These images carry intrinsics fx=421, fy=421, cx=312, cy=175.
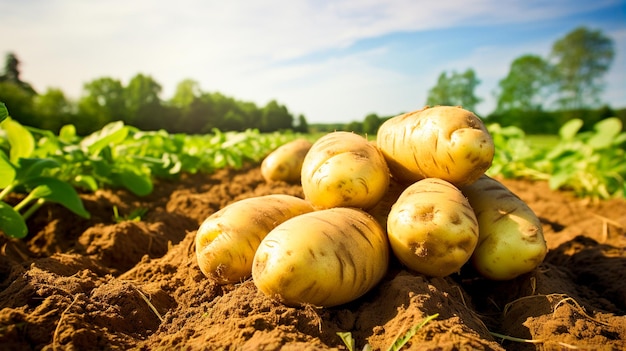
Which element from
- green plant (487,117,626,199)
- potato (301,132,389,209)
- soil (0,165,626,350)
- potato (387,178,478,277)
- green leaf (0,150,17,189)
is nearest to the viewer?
soil (0,165,626,350)

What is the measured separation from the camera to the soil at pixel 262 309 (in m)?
1.56

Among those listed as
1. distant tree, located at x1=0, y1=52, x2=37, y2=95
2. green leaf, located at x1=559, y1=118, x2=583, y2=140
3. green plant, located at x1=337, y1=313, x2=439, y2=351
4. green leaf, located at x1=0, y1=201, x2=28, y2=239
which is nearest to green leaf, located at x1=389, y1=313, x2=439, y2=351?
green plant, located at x1=337, y1=313, x2=439, y2=351

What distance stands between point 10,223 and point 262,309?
6.39ft

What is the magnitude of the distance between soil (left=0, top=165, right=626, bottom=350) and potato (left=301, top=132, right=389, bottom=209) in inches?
16.7

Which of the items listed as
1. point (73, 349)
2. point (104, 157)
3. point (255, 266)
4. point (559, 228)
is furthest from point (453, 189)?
point (104, 157)

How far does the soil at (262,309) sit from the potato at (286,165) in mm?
2127

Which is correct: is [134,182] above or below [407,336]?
above

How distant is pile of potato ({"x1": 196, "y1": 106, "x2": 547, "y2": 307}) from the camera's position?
179 centimetres

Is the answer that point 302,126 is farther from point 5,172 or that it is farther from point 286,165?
point 5,172

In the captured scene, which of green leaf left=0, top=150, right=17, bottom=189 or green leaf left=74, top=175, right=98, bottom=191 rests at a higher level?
green leaf left=0, top=150, right=17, bottom=189

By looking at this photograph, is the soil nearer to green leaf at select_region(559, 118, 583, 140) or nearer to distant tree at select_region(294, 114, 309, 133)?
green leaf at select_region(559, 118, 583, 140)

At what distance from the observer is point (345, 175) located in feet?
7.17

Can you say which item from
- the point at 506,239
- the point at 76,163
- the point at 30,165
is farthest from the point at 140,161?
the point at 506,239

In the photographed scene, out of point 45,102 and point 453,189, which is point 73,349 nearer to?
point 453,189
